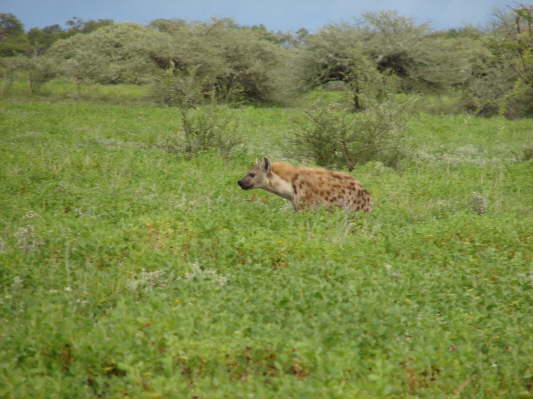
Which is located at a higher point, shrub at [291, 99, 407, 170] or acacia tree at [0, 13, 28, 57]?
acacia tree at [0, 13, 28, 57]

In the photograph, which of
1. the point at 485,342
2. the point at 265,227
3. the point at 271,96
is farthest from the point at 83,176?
the point at 271,96

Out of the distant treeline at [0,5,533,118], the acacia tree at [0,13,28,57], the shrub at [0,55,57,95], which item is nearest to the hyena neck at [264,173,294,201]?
the distant treeline at [0,5,533,118]

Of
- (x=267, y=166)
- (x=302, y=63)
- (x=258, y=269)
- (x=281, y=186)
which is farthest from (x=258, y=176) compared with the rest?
(x=302, y=63)

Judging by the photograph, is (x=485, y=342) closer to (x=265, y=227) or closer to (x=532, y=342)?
(x=532, y=342)

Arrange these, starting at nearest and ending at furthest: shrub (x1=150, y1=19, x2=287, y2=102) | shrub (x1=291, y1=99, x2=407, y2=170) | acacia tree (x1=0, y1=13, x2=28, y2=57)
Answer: shrub (x1=291, y1=99, x2=407, y2=170), shrub (x1=150, y1=19, x2=287, y2=102), acacia tree (x1=0, y1=13, x2=28, y2=57)

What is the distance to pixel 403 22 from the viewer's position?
33.9 metres

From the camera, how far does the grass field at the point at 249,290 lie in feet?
15.0

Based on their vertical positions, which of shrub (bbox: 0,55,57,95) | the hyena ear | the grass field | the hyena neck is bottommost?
the grass field

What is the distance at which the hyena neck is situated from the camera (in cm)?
1002

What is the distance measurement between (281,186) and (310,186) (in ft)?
1.62

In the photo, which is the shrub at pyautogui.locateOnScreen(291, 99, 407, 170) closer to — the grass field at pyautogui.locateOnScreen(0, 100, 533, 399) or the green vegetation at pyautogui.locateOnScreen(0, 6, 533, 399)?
the green vegetation at pyautogui.locateOnScreen(0, 6, 533, 399)

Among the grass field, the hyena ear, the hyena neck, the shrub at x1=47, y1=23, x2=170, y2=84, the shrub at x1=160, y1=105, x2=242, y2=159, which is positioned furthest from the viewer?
the shrub at x1=47, y1=23, x2=170, y2=84

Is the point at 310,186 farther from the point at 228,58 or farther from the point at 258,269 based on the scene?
the point at 228,58

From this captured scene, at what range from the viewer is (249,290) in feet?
19.7
